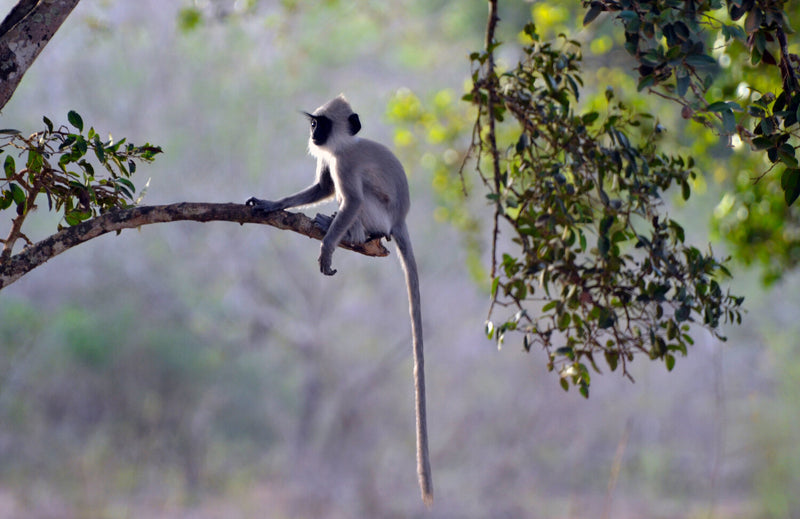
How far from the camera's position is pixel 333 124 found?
3.57 metres

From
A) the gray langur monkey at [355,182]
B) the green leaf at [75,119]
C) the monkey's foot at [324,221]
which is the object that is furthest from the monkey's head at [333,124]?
the green leaf at [75,119]

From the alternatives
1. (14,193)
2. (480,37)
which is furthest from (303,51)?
(14,193)

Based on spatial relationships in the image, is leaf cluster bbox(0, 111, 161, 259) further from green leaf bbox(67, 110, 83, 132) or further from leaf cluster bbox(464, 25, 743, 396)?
leaf cluster bbox(464, 25, 743, 396)

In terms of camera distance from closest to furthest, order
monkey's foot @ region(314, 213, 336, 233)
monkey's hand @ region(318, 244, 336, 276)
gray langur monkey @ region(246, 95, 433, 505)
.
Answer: monkey's hand @ region(318, 244, 336, 276)
monkey's foot @ region(314, 213, 336, 233)
gray langur monkey @ region(246, 95, 433, 505)

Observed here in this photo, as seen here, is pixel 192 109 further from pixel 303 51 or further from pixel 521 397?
pixel 521 397

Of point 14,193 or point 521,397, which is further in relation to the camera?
point 521,397

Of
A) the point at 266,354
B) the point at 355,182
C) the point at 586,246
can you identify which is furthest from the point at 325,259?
the point at 266,354

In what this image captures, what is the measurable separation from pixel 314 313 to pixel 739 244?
7.96 metres

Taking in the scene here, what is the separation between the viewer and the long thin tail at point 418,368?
257cm

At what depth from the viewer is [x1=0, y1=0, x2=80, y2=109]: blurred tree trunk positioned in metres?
2.08

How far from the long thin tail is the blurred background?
788 cm

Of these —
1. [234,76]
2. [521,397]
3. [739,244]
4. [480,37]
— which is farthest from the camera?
[521,397]

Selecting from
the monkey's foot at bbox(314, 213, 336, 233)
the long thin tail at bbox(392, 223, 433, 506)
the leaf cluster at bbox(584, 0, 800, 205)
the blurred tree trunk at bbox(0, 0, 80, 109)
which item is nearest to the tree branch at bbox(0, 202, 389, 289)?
the blurred tree trunk at bbox(0, 0, 80, 109)

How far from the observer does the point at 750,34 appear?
2129mm
